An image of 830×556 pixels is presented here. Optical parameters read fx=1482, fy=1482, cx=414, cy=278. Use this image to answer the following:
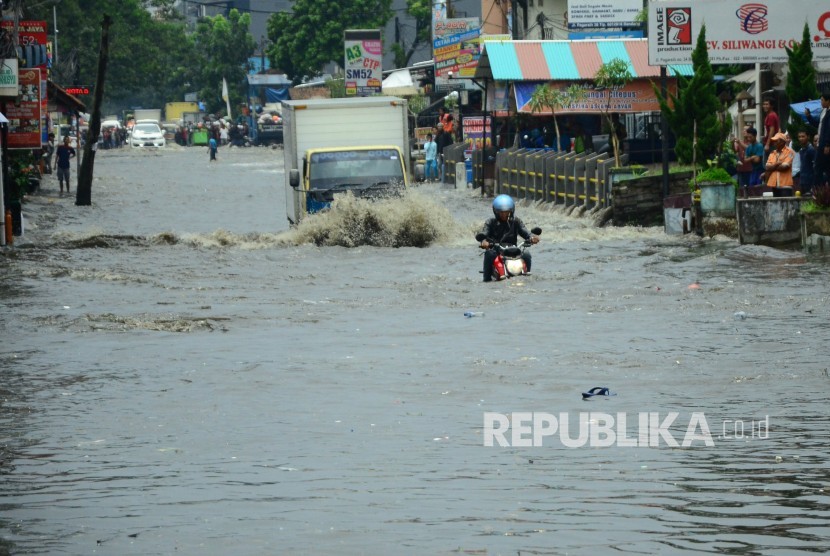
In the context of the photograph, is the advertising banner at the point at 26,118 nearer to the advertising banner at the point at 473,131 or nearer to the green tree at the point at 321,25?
the advertising banner at the point at 473,131

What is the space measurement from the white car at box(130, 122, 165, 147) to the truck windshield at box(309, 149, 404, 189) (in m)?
68.1

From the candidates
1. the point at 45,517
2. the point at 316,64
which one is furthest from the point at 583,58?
the point at 316,64

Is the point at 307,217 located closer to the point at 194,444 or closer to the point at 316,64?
the point at 194,444

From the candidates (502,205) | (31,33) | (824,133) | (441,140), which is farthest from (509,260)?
(441,140)

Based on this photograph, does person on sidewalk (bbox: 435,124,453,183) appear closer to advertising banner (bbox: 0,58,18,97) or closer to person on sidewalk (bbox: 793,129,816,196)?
advertising banner (bbox: 0,58,18,97)

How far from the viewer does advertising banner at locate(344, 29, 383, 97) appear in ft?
205

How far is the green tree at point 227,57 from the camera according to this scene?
112 meters

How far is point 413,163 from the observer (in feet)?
172

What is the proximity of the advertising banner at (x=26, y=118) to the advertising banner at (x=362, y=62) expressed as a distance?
34653 mm

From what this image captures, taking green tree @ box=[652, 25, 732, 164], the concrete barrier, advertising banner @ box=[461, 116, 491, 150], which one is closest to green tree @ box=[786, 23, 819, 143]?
green tree @ box=[652, 25, 732, 164]

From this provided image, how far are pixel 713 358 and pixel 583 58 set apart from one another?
90.9 feet

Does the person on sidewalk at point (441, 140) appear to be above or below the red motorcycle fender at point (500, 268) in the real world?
above

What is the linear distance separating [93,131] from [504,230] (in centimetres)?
2495

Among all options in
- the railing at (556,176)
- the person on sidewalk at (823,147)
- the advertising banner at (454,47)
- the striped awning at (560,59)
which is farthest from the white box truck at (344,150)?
the advertising banner at (454,47)
